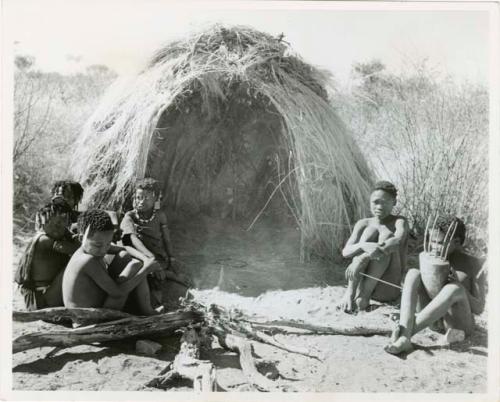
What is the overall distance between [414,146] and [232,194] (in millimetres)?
1981

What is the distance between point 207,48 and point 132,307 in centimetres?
247

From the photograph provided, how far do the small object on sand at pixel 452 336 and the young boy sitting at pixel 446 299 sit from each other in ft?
0.07

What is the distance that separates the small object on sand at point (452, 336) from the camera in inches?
143

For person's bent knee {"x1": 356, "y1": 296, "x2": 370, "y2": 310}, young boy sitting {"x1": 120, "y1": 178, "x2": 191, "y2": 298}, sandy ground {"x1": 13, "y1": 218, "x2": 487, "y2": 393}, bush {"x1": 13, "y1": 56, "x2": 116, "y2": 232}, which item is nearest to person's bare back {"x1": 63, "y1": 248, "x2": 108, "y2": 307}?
sandy ground {"x1": 13, "y1": 218, "x2": 487, "y2": 393}

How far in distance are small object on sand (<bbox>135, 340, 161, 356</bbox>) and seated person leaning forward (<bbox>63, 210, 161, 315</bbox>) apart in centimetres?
30

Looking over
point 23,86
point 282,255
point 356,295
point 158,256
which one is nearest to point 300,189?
point 282,255

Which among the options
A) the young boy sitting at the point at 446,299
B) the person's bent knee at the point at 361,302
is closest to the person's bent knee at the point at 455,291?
the young boy sitting at the point at 446,299

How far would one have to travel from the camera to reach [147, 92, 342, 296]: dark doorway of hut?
4559 millimetres

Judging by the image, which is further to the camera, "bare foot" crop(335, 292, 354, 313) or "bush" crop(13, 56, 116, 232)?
"bush" crop(13, 56, 116, 232)

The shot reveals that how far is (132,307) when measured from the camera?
12.2 ft

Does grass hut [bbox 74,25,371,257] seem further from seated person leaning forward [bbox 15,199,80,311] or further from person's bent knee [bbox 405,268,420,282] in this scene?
person's bent knee [bbox 405,268,420,282]

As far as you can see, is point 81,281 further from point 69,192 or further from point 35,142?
point 35,142

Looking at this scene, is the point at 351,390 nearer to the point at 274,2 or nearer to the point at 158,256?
the point at 158,256

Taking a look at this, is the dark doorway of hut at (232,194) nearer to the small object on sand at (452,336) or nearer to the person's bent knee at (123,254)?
the person's bent knee at (123,254)
